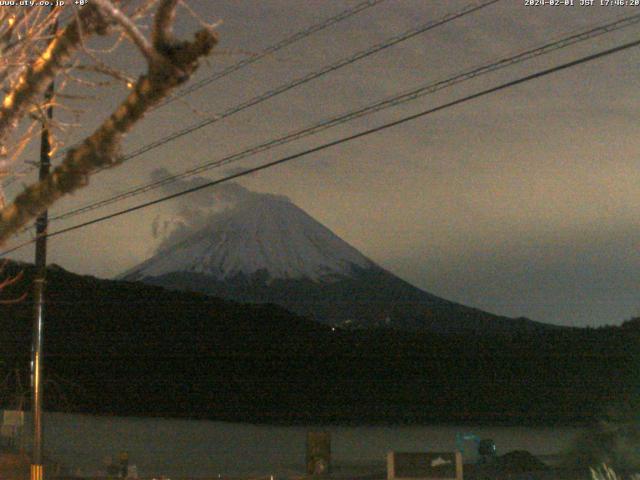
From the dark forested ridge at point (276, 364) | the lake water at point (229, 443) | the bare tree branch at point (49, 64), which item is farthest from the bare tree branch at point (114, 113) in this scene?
the dark forested ridge at point (276, 364)

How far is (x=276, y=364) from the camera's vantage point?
234ft

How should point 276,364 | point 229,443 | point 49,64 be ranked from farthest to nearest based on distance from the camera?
1. point 276,364
2. point 229,443
3. point 49,64

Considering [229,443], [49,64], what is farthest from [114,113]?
[229,443]

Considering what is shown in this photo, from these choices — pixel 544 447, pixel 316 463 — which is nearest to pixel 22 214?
pixel 316 463

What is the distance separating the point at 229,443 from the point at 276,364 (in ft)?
85.9

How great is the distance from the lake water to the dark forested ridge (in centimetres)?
270

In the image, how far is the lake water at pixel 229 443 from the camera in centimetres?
3338

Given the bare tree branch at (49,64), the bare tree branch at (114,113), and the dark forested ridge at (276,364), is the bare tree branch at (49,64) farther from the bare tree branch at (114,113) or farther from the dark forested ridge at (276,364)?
the dark forested ridge at (276,364)

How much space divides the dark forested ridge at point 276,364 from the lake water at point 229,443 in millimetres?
2705

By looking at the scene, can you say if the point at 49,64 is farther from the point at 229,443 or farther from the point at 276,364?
the point at 276,364

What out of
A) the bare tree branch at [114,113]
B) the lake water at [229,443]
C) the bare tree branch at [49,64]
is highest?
the bare tree branch at [49,64]

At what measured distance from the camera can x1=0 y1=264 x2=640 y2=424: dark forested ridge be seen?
175ft

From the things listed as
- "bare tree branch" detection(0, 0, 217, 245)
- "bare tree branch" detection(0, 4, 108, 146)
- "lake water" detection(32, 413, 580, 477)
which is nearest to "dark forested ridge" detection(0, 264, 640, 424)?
"lake water" detection(32, 413, 580, 477)

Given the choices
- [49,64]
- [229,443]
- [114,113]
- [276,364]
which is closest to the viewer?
[114,113]
